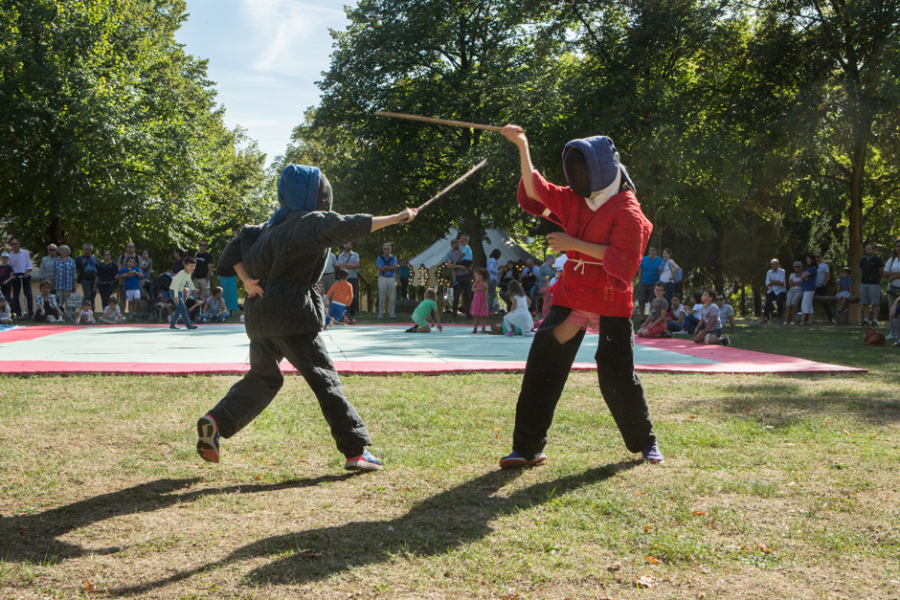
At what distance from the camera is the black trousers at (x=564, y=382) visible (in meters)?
4.38

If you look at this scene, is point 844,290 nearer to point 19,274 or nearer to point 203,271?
point 203,271

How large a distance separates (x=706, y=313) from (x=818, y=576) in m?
10.8

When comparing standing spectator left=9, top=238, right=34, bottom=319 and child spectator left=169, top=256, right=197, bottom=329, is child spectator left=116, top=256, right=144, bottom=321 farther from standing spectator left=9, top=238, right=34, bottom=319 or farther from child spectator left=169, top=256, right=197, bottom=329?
child spectator left=169, top=256, right=197, bottom=329

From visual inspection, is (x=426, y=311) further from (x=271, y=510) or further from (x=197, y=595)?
(x=197, y=595)

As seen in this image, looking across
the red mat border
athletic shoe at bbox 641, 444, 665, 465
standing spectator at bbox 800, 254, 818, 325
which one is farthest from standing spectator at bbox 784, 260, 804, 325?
athletic shoe at bbox 641, 444, 665, 465

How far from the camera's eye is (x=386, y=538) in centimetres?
324

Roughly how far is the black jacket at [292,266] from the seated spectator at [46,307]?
15689mm

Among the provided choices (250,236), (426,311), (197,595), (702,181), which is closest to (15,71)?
(426,311)

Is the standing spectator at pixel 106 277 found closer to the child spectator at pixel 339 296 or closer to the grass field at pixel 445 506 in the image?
the child spectator at pixel 339 296

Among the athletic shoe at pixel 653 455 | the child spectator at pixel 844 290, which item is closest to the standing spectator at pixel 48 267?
the athletic shoe at pixel 653 455

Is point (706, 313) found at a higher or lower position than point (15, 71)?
lower

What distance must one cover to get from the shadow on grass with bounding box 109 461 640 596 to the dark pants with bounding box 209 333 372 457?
71 centimetres

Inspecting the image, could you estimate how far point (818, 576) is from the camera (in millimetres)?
2826

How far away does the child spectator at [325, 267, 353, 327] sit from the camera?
52.2ft
